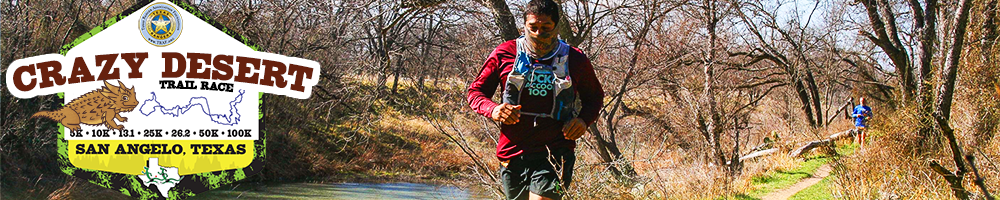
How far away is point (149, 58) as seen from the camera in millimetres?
11078

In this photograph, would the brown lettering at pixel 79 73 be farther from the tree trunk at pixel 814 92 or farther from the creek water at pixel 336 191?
the tree trunk at pixel 814 92

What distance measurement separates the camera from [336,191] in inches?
769

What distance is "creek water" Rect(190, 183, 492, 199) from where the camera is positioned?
17.8 m

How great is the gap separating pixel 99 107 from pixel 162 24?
1433mm

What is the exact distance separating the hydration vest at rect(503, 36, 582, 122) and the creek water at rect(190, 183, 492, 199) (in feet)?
42.2

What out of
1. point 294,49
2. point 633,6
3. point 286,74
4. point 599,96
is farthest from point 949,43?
point 294,49

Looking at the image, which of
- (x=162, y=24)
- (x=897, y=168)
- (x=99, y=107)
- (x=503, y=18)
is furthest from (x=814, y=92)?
(x=99, y=107)

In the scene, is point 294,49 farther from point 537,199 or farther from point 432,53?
point 537,199

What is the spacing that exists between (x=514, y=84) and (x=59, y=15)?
14530mm

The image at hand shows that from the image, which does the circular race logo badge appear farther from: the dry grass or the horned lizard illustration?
the dry grass

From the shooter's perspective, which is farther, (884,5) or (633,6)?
(884,5)

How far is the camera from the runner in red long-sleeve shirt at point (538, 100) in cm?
380

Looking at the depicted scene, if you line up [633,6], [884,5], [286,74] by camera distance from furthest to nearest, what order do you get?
1. [884,5]
2. [286,74]
3. [633,6]

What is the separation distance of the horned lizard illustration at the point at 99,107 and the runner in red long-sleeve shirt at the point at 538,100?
825 centimetres
